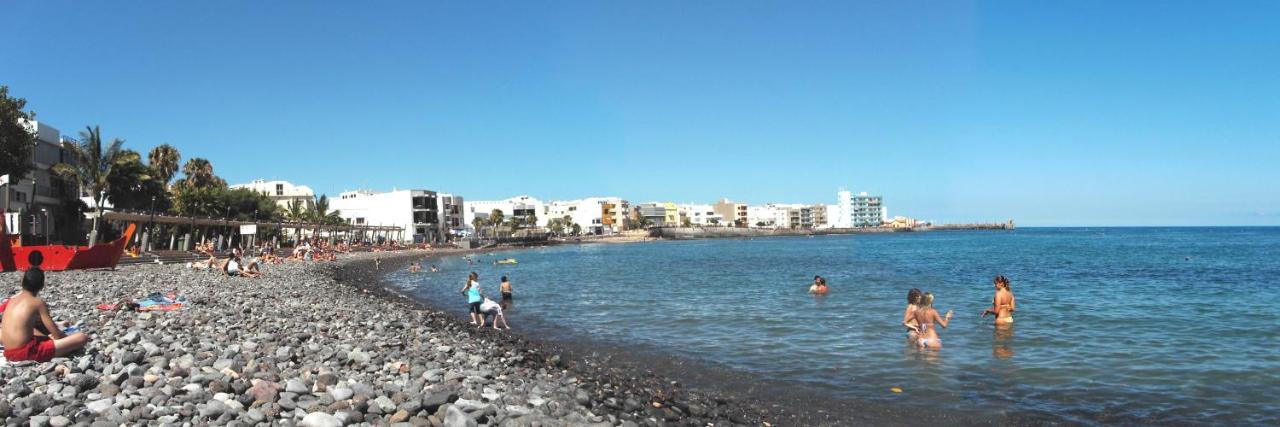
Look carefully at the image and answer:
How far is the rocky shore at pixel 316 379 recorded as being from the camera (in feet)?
21.4

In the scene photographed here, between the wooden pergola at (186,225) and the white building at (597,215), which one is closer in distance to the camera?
the wooden pergola at (186,225)

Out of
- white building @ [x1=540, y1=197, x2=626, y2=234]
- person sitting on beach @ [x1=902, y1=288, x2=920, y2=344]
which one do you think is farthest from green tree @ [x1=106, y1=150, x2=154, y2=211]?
white building @ [x1=540, y1=197, x2=626, y2=234]

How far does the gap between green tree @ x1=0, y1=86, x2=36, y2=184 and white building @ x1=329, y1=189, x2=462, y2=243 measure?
240 feet

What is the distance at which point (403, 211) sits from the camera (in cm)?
11188

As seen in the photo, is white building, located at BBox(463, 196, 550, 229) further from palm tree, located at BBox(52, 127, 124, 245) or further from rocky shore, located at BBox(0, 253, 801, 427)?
rocky shore, located at BBox(0, 253, 801, 427)

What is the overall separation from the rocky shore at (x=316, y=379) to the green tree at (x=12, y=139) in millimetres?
23486

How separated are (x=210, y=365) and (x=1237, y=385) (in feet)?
46.0

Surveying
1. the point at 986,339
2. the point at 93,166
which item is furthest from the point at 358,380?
the point at 93,166

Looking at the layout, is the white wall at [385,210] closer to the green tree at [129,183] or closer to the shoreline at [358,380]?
the green tree at [129,183]

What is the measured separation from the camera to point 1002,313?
16891 mm

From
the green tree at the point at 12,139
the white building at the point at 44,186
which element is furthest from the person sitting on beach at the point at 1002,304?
the white building at the point at 44,186

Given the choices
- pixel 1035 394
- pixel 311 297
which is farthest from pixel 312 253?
pixel 1035 394

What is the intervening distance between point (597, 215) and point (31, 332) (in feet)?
563

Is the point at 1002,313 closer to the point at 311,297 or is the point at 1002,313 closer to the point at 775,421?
the point at 775,421
